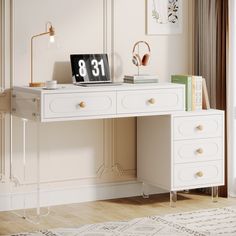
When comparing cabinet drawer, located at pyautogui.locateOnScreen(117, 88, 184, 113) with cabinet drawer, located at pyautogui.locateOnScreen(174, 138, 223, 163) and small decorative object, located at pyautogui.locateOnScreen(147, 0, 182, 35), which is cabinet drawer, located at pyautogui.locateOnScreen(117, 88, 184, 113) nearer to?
cabinet drawer, located at pyautogui.locateOnScreen(174, 138, 223, 163)

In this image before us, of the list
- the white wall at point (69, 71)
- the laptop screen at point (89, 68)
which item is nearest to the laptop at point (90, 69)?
the laptop screen at point (89, 68)

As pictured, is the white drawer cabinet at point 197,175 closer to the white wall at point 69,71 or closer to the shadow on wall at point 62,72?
the white wall at point 69,71

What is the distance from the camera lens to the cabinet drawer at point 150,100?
189 inches

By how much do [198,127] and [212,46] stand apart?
0.75 meters

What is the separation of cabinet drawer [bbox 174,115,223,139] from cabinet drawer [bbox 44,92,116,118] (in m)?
0.55

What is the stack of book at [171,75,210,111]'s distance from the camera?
16.8 feet

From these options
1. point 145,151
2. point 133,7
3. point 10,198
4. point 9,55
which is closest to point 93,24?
point 133,7

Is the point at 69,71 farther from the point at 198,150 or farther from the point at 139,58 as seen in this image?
the point at 198,150

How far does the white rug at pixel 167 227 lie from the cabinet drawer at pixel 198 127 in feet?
1.98

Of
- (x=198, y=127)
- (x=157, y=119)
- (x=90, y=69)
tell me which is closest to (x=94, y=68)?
(x=90, y=69)

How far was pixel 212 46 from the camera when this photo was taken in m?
5.45

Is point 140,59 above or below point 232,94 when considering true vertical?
above

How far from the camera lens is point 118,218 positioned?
4.72 metres

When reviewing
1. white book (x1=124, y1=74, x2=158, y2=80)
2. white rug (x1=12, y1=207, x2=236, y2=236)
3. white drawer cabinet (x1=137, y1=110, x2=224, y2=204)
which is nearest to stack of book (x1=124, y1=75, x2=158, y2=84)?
white book (x1=124, y1=74, x2=158, y2=80)
